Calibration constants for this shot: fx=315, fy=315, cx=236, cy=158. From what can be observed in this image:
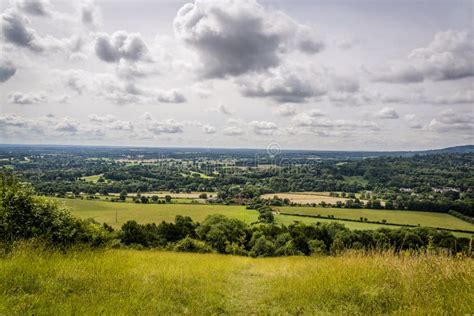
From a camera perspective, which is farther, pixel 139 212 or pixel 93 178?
pixel 93 178

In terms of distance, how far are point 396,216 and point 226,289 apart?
67804 millimetres

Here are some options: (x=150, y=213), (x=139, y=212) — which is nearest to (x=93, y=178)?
Answer: (x=139, y=212)

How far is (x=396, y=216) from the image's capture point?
6631 cm

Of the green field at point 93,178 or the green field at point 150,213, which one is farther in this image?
the green field at point 93,178

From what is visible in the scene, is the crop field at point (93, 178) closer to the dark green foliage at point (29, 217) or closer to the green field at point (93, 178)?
the green field at point (93, 178)

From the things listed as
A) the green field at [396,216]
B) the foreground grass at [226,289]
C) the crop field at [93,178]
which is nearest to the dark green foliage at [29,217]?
the foreground grass at [226,289]

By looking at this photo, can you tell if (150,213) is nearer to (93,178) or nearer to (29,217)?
(29,217)

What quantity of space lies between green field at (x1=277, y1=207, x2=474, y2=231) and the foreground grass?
59166mm

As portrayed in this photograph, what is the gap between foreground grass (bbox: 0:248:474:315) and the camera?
5.73 metres

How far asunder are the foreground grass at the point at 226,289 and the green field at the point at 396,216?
5917cm

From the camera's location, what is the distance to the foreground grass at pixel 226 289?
5.73m

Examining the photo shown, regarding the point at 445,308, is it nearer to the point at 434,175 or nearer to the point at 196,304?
the point at 196,304

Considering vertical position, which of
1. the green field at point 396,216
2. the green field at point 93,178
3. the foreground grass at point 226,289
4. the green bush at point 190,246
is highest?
the foreground grass at point 226,289

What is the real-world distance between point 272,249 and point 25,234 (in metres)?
30.4
